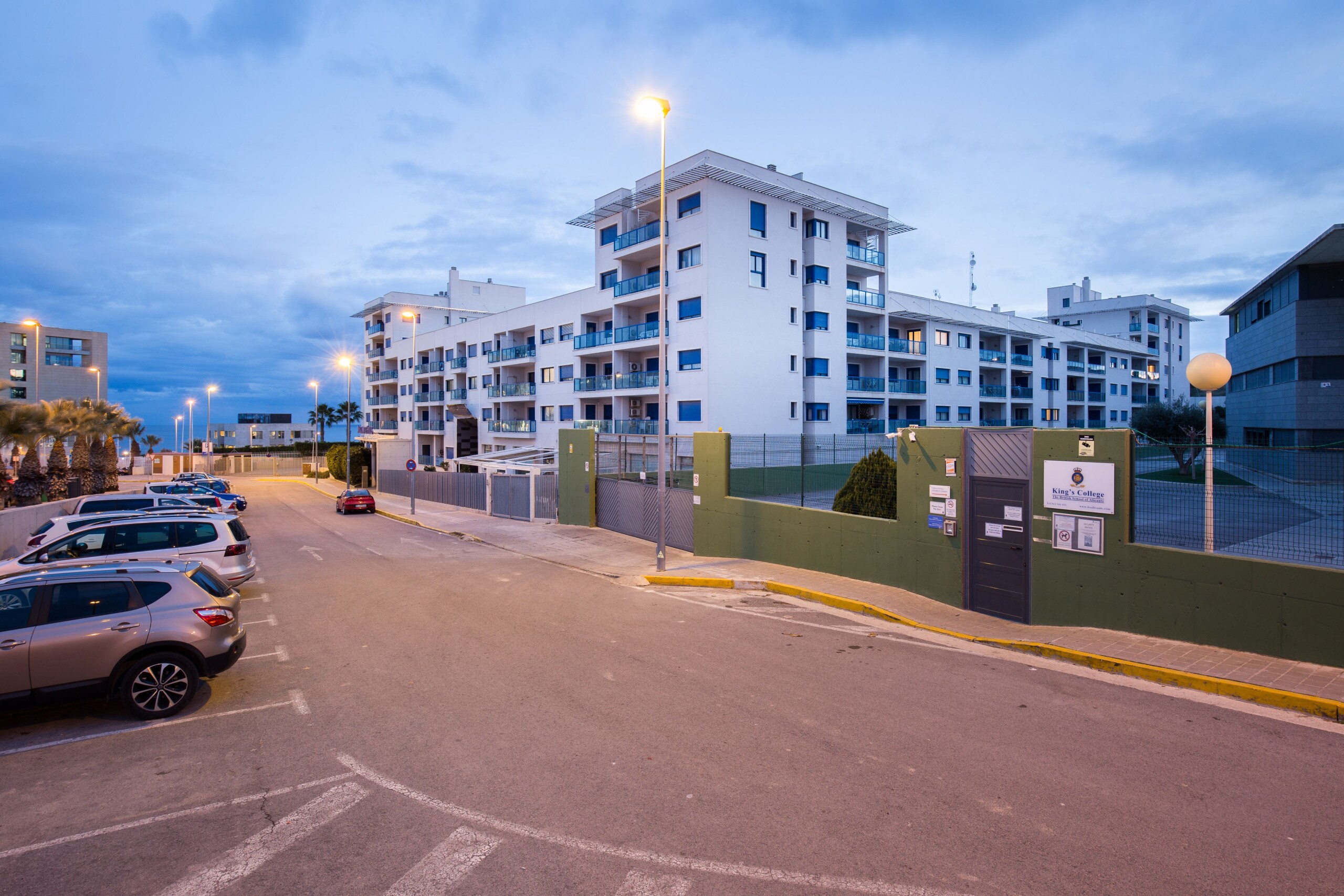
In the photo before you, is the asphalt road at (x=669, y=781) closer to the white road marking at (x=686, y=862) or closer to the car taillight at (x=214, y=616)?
the white road marking at (x=686, y=862)

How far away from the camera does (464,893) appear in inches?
175

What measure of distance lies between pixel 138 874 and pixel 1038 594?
36.1 feet

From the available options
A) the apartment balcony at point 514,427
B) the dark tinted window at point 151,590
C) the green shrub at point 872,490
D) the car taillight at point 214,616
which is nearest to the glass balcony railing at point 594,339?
the apartment balcony at point 514,427

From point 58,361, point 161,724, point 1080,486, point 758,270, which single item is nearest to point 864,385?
point 758,270

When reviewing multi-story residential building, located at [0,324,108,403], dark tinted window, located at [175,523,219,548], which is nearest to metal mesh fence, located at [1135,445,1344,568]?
dark tinted window, located at [175,523,219,548]

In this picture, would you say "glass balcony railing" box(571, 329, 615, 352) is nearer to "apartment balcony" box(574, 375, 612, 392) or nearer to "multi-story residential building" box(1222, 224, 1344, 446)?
"apartment balcony" box(574, 375, 612, 392)

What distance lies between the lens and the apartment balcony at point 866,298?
41.4 meters

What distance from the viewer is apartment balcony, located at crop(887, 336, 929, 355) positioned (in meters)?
43.5

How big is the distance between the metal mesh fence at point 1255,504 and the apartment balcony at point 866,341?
3109 centimetres

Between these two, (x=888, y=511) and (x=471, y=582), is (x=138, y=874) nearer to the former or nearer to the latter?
(x=471, y=582)

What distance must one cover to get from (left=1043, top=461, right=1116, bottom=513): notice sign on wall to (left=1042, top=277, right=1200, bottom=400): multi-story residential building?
7076cm

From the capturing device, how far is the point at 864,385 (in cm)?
4169

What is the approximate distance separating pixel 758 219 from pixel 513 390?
20.5 m

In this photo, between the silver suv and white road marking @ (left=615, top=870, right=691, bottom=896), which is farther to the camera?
the silver suv
